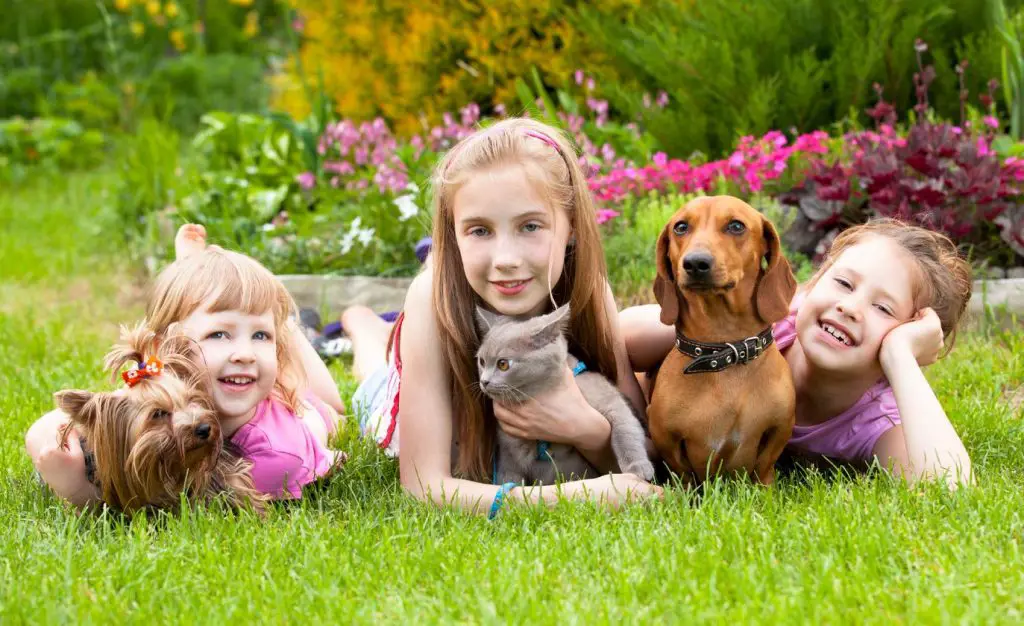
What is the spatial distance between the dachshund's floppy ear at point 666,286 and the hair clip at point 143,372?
1.46 meters

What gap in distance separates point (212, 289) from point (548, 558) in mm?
1374

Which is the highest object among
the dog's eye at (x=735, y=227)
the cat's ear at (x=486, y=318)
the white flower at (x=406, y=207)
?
the dog's eye at (x=735, y=227)

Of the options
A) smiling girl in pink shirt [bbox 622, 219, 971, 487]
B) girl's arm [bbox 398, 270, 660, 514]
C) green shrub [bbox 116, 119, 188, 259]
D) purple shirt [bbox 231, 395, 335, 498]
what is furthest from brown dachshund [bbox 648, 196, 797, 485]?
green shrub [bbox 116, 119, 188, 259]

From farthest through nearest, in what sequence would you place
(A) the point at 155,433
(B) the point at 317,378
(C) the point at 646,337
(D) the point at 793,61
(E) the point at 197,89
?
1. (E) the point at 197,89
2. (D) the point at 793,61
3. (B) the point at 317,378
4. (C) the point at 646,337
5. (A) the point at 155,433

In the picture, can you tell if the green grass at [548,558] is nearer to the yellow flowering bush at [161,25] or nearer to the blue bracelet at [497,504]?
the blue bracelet at [497,504]

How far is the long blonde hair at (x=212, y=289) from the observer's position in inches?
132

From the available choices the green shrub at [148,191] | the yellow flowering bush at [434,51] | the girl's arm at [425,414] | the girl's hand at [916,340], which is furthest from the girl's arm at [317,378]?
the yellow flowering bush at [434,51]

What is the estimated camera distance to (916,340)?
3.42m

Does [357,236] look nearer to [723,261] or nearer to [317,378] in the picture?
[317,378]

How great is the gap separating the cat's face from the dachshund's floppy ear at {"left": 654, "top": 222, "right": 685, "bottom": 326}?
11.1 inches

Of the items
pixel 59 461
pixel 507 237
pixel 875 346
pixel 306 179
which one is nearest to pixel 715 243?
pixel 507 237

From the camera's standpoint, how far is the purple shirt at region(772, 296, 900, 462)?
362cm

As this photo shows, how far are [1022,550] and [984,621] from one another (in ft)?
1.66

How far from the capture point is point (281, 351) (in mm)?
3697
